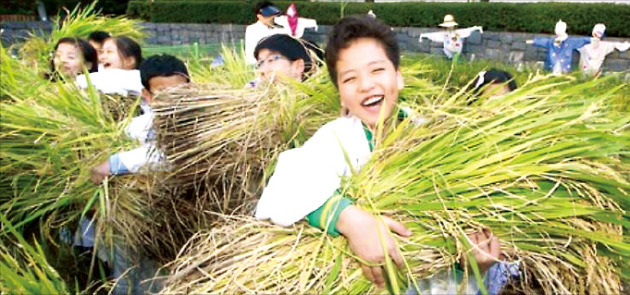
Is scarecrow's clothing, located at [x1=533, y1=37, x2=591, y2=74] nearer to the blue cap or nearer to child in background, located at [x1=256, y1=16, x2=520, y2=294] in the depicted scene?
the blue cap

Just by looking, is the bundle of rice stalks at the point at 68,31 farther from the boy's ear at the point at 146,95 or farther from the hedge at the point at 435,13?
the hedge at the point at 435,13

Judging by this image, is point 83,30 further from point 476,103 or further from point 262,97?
point 476,103

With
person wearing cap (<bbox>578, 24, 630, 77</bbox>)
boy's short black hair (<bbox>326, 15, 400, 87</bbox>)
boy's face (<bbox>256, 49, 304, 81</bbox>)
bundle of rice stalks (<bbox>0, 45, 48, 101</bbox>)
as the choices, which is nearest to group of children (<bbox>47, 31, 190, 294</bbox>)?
bundle of rice stalks (<bbox>0, 45, 48, 101</bbox>)

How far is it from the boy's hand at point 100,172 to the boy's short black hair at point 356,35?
999 millimetres

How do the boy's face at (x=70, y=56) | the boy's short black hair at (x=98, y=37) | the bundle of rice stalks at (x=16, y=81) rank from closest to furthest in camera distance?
the bundle of rice stalks at (x=16, y=81), the boy's face at (x=70, y=56), the boy's short black hair at (x=98, y=37)

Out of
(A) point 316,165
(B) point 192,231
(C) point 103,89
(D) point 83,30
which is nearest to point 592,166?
(A) point 316,165

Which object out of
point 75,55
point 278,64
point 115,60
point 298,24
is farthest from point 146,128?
point 298,24

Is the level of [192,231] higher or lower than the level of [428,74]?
lower

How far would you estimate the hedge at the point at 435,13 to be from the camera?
11.0m

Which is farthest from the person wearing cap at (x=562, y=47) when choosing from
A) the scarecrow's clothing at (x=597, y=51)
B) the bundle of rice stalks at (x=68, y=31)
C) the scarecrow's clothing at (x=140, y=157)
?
the scarecrow's clothing at (x=140, y=157)

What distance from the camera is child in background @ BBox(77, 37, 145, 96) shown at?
3102 mm

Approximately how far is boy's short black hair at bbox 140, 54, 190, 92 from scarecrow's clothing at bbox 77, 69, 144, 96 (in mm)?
249

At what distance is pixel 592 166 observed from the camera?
1456 mm

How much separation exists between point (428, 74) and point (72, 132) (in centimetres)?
158
